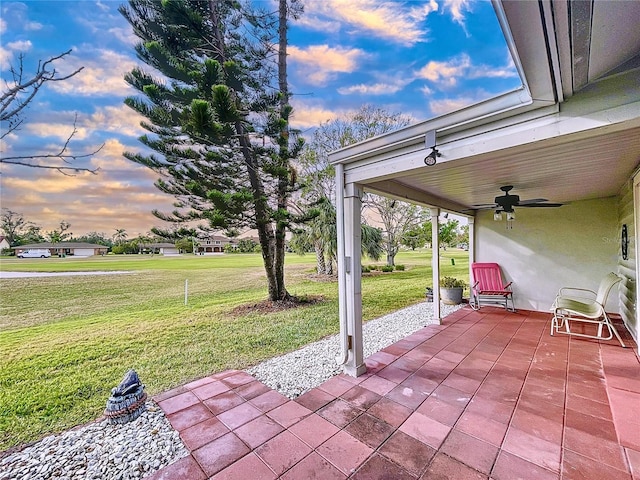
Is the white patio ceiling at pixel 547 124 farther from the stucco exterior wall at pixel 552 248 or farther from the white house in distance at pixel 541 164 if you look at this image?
the stucco exterior wall at pixel 552 248

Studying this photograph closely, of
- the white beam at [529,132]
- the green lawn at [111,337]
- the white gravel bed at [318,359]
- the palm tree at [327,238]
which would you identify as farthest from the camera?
the palm tree at [327,238]

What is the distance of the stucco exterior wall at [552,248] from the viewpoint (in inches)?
188

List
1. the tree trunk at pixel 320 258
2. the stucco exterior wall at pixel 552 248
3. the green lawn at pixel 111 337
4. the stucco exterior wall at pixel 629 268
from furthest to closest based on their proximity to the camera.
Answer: the tree trunk at pixel 320 258 → the stucco exterior wall at pixel 552 248 → the stucco exterior wall at pixel 629 268 → the green lawn at pixel 111 337

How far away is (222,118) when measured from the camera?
4773 millimetres

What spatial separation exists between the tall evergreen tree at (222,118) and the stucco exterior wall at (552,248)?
4719mm

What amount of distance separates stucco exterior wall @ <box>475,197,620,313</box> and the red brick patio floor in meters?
2.18

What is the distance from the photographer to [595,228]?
4840mm

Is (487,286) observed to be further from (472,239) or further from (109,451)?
(109,451)

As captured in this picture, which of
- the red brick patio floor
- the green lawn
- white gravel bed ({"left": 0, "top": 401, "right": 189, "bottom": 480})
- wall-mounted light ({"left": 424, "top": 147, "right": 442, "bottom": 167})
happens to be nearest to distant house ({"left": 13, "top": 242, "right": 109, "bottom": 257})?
the green lawn

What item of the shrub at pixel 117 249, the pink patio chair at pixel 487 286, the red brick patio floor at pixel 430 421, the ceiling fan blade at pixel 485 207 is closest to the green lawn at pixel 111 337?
the red brick patio floor at pixel 430 421

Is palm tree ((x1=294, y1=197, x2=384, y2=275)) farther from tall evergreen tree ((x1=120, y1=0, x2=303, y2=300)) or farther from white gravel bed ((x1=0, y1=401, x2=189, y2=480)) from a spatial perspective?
white gravel bed ((x1=0, y1=401, x2=189, y2=480))

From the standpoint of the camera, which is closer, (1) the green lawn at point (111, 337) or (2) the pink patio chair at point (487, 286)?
(1) the green lawn at point (111, 337)

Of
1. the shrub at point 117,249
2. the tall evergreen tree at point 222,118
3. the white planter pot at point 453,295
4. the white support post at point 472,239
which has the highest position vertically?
the tall evergreen tree at point 222,118

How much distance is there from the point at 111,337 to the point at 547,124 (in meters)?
6.31
